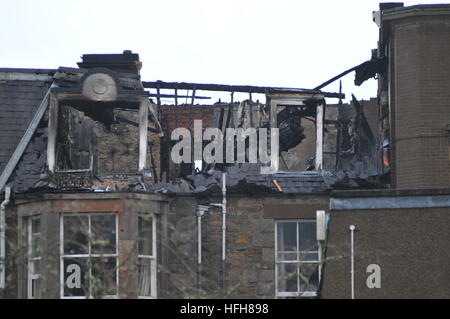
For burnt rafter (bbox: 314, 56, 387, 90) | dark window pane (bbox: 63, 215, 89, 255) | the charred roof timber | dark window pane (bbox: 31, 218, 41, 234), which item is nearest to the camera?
dark window pane (bbox: 63, 215, 89, 255)

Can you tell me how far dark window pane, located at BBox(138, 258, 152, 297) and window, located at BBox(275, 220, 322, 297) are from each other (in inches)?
111

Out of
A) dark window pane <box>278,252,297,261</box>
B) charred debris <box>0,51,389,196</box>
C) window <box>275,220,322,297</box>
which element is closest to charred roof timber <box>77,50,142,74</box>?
charred debris <box>0,51,389,196</box>

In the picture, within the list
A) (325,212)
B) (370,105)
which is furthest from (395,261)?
(370,105)

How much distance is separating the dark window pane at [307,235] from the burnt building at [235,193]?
31 mm

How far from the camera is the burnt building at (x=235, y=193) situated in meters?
28.8

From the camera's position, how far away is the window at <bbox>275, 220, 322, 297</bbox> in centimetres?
3133

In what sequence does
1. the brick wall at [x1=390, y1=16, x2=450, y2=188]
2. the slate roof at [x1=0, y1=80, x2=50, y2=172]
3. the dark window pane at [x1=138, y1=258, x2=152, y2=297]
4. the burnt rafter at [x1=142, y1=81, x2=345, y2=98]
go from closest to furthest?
the dark window pane at [x1=138, y1=258, x2=152, y2=297] < the slate roof at [x1=0, y1=80, x2=50, y2=172] < the brick wall at [x1=390, y1=16, x2=450, y2=188] < the burnt rafter at [x1=142, y1=81, x2=345, y2=98]

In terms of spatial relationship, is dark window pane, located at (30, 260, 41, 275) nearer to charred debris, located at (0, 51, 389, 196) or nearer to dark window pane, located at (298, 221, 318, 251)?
charred debris, located at (0, 51, 389, 196)

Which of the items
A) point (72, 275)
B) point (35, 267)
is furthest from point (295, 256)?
point (35, 267)

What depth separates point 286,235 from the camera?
3181 cm

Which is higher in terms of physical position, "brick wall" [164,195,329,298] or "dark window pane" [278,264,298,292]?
"brick wall" [164,195,329,298]

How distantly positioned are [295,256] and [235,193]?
6.27 feet

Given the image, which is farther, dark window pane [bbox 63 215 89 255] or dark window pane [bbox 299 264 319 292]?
dark window pane [bbox 299 264 319 292]

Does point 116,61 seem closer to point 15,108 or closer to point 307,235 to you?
point 15,108
